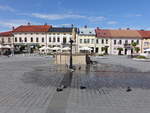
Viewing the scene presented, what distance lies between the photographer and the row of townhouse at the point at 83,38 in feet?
154

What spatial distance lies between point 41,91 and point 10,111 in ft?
6.53

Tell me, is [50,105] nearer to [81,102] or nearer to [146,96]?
[81,102]

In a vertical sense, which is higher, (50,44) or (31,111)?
(50,44)

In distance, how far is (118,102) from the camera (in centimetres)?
474

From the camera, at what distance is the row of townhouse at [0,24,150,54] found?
154 ft

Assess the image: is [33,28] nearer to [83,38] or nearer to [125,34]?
[83,38]

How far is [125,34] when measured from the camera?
1902 inches

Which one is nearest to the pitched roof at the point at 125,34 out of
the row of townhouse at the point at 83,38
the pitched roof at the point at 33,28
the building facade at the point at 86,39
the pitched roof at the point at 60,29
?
the row of townhouse at the point at 83,38

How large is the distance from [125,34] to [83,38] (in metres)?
14.5

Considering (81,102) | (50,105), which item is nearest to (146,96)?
(81,102)

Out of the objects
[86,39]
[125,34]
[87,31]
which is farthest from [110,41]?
[87,31]

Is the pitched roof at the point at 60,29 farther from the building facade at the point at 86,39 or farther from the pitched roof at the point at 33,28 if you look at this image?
the building facade at the point at 86,39

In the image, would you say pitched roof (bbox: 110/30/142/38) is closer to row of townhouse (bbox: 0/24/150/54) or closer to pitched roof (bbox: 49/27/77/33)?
row of townhouse (bbox: 0/24/150/54)

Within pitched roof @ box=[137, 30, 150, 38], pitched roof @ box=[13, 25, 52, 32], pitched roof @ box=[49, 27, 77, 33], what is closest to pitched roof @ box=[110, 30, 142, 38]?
pitched roof @ box=[137, 30, 150, 38]
